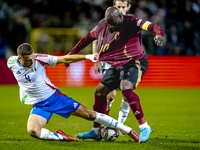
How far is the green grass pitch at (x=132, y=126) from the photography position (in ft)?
16.6

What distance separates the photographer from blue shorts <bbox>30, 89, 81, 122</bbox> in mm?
5285

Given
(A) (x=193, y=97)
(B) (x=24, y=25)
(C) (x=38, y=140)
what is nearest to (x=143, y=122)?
(C) (x=38, y=140)

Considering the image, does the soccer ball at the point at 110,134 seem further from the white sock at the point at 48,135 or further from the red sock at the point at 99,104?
the white sock at the point at 48,135

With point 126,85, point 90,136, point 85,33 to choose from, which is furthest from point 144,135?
point 85,33

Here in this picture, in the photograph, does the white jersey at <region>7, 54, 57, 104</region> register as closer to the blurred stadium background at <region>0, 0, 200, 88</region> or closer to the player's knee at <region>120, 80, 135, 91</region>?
the player's knee at <region>120, 80, 135, 91</region>

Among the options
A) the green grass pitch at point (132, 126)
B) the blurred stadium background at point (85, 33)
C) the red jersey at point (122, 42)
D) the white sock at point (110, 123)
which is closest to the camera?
the green grass pitch at point (132, 126)

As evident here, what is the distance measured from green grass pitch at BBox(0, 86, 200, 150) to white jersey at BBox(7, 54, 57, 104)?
0.71m

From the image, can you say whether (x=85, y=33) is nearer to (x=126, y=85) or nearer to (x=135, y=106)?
(x=126, y=85)

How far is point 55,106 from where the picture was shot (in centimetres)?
532

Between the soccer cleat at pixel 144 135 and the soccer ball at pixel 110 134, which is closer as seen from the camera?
the soccer cleat at pixel 144 135

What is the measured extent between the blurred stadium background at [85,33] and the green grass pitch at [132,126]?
3.95 m

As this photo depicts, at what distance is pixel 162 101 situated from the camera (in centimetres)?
1132

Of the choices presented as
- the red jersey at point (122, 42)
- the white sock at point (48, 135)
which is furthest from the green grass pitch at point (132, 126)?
the red jersey at point (122, 42)

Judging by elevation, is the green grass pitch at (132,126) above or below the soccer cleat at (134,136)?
below
